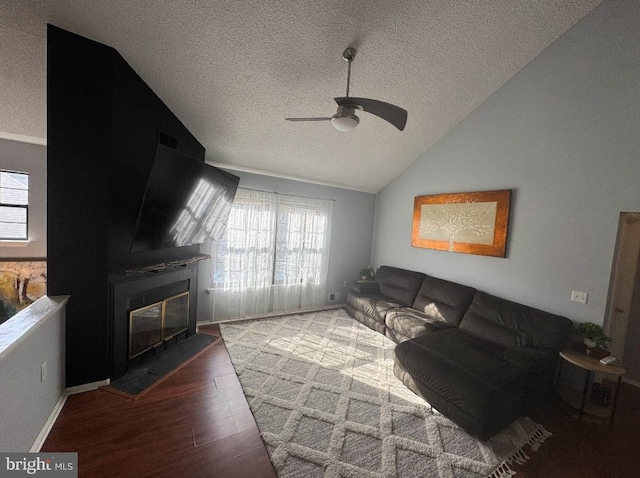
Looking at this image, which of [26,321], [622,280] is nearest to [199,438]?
[26,321]

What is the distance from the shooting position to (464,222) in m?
3.40

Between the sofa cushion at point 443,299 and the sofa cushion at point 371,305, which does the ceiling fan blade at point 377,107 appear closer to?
the sofa cushion at point 443,299

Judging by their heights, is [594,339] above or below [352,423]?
above

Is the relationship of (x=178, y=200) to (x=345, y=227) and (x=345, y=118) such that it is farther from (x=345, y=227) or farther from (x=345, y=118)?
(x=345, y=227)

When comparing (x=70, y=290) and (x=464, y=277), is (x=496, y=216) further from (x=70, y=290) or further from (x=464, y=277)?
(x=70, y=290)

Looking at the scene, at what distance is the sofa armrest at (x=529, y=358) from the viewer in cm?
212

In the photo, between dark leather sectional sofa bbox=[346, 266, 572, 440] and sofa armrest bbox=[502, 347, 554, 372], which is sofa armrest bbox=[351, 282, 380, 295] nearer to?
dark leather sectional sofa bbox=[346, 266, 572, 440]

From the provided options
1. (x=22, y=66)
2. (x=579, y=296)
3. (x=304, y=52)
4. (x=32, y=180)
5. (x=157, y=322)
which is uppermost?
(x=304, y=52)

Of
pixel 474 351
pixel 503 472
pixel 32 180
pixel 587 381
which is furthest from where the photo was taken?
→ pixel 32 180

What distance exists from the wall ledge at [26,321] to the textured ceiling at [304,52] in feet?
6.72

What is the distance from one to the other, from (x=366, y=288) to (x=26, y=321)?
156 inches

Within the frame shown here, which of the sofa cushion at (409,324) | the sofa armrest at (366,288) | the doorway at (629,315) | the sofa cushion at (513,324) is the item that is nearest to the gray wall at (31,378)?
the sofa cushion at (409,324)

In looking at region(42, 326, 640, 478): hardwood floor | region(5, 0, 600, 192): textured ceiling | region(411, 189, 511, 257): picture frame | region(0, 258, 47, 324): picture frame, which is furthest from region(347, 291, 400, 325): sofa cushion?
region(0, 258, 47, 324): picture frame

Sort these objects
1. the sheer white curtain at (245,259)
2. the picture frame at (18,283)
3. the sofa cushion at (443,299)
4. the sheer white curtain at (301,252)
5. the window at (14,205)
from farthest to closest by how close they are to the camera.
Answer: the sheer white curtain at (301,252) < the sheer white curtain at (245,259) < the window at (14,205) < the picture frame at (18,283) < the sofa cushion at (443,299)
